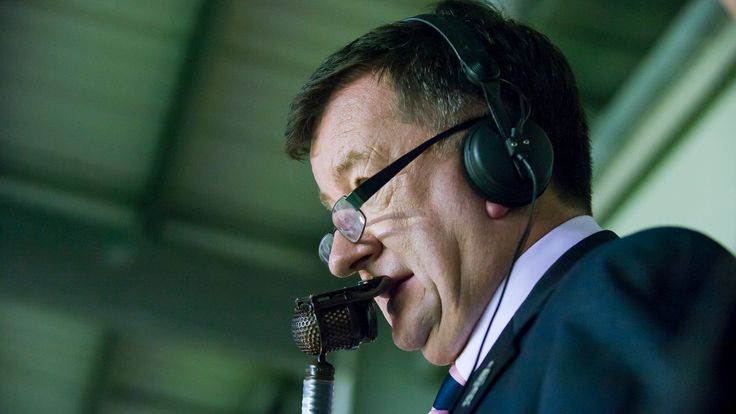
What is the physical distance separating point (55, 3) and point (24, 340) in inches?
148

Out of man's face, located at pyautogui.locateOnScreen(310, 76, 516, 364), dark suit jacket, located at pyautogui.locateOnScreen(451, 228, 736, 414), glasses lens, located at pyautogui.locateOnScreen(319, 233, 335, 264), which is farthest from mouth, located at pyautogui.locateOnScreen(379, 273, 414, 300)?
dark suit jacket, located at pyautogui.locateOnScreen(451, 228, 736, 414)

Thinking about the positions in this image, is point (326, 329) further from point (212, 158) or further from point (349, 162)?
point (212, 158)

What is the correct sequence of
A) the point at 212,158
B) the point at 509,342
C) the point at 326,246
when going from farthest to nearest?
the point at 212,158, the point at 326,246, the point at 509,342

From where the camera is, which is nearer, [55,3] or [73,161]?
[55,3]

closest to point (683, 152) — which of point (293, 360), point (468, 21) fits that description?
point (468, 21)

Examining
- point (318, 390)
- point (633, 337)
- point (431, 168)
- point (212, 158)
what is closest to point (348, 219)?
point (431, 168)

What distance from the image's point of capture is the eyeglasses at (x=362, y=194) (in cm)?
159

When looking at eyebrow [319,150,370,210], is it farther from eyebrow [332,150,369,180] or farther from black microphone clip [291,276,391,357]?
black microphone clip [291,276,391,357]

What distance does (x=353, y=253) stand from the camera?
5.49ft

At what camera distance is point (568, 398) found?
3.24ft

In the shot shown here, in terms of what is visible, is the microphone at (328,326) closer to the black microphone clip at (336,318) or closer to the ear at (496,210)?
the black microphone clip at (336,318)

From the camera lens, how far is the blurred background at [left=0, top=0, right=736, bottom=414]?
4.05m

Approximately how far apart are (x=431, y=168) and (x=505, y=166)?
15 cm

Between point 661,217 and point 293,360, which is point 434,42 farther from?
point 293,360
